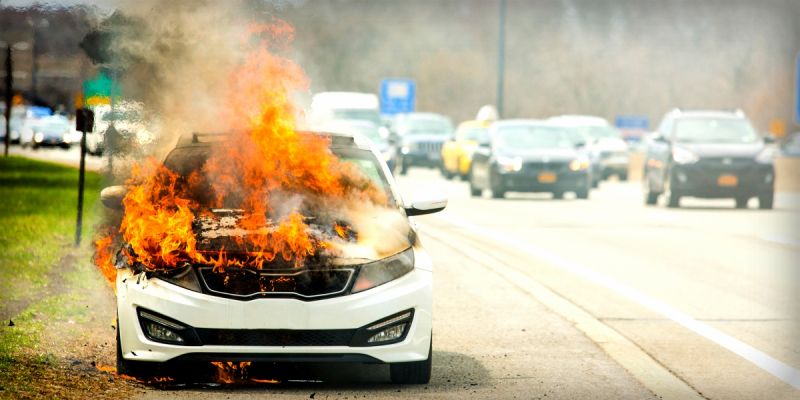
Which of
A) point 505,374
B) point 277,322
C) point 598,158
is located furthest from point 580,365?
point 598,158

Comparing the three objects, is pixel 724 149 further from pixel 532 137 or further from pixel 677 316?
pixel 677 316

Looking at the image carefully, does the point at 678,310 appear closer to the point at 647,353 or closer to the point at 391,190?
the point at 647,353

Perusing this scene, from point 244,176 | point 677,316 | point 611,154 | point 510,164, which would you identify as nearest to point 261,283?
point 244,176

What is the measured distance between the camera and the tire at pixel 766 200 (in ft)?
90.6

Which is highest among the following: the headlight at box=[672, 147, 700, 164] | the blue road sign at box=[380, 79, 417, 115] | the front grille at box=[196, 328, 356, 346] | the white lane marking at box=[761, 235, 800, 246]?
the blue road sign at box=[380, 79, 417, 115]

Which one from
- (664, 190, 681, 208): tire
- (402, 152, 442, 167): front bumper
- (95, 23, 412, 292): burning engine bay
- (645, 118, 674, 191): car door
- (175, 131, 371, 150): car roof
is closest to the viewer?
(95, 23, 412, 292): burning engine bay

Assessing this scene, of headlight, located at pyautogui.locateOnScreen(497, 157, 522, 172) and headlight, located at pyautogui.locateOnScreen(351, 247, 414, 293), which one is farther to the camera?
headlight, located at pyautogui.locateOnScreen(497, 157, 522, 172)

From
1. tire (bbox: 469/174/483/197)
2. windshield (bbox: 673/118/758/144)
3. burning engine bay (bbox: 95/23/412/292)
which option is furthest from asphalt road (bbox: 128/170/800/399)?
tire (bbox: 469/174/483/197)

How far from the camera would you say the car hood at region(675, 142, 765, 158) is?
2756 cm

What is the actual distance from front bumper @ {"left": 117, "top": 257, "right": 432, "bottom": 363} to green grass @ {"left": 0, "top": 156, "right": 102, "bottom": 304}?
4558 mm

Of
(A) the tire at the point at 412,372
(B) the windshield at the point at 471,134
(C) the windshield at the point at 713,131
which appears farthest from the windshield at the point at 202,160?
(B) the windshield at the point at 471,134

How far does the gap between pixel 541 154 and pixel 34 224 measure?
12.7 m

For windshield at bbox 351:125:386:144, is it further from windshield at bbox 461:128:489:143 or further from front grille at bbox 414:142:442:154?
front grille at bbox 414:142:442:154

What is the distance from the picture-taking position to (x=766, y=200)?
2772 centimetres
